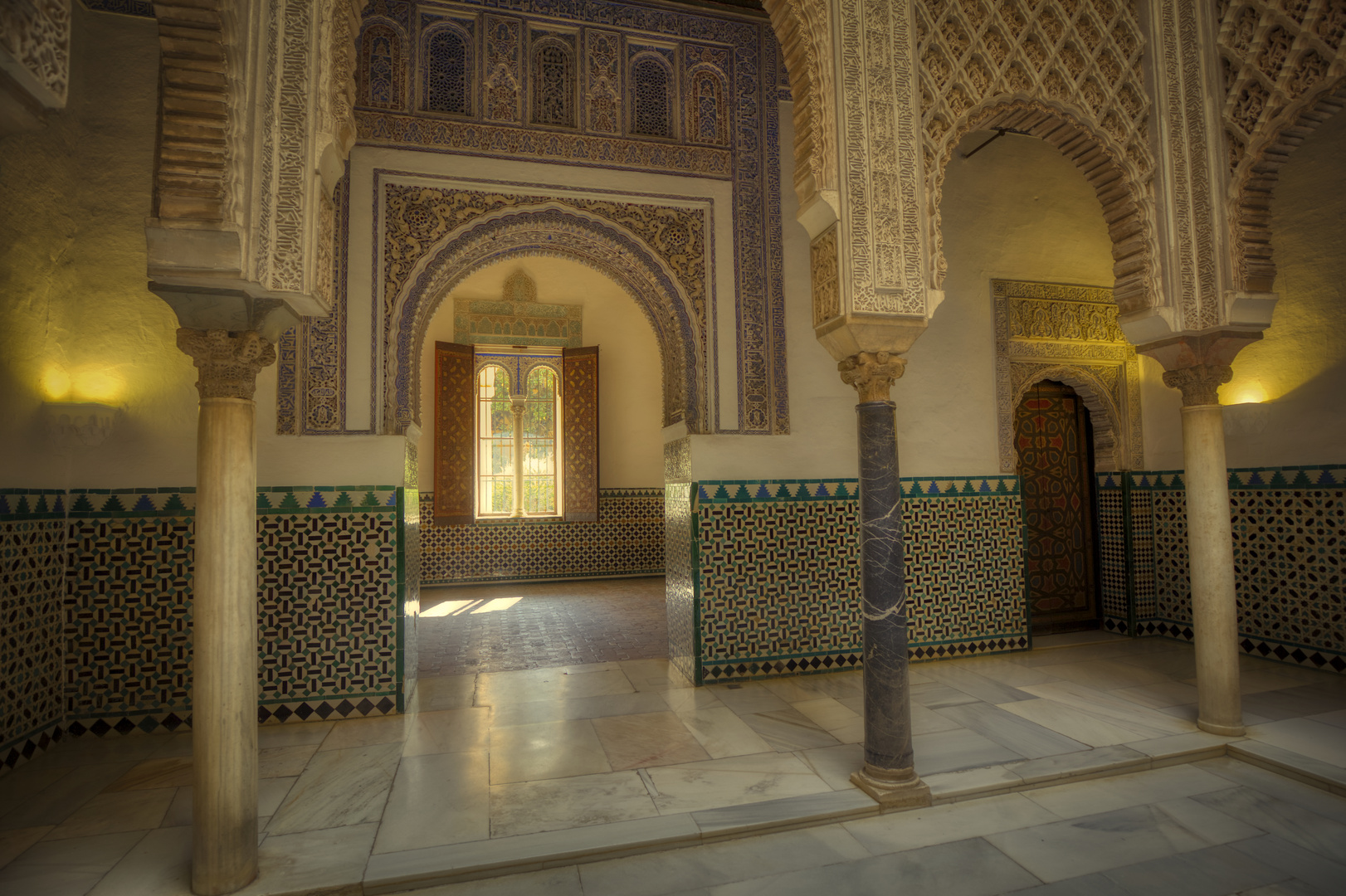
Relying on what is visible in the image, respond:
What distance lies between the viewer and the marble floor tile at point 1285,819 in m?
2.62

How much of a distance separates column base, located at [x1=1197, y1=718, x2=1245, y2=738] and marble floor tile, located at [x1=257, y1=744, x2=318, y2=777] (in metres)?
4.48

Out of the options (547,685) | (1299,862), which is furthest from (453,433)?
(1299,862)

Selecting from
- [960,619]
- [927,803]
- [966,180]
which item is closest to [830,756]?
[927,803]

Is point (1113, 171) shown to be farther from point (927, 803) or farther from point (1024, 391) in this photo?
point (927, 803)

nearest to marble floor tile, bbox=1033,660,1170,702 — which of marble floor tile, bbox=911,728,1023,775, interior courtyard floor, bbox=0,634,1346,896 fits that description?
interior courtyard floor, bbox=0,634,1346,896

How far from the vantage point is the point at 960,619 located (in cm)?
531

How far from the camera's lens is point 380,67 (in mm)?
4617

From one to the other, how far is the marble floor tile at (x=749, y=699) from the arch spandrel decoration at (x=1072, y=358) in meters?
2.58

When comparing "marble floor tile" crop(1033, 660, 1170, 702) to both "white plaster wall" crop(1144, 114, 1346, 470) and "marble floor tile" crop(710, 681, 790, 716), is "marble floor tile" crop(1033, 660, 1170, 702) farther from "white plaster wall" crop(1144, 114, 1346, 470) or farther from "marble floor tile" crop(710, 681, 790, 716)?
"marble floor tile" crop(710, 681, 790, 716)

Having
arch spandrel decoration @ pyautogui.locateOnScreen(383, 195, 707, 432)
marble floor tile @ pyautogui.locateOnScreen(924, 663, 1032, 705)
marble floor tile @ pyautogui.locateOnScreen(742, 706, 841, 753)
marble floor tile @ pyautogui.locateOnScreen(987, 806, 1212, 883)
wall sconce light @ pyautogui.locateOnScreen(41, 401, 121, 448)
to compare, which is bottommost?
marble floor tile @ pyautogui.locateOnScreen(987, 806, 1212, 883)

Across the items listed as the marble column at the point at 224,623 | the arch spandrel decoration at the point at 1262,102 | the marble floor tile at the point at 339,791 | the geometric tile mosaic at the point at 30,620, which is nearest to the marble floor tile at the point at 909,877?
the marble floor tile at the point at 339,791

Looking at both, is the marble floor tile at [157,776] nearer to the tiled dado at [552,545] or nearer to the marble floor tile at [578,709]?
the marble floor tile at [578,709]

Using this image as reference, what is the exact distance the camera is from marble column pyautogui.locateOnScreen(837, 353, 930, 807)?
10.1 ft

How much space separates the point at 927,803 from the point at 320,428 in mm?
3807
